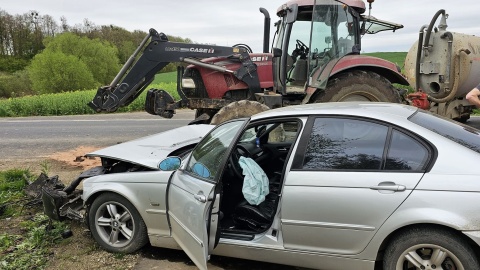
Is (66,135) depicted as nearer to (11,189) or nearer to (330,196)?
(11,189)

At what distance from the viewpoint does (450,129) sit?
3162mm

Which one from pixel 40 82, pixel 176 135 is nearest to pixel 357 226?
pixel 176 135

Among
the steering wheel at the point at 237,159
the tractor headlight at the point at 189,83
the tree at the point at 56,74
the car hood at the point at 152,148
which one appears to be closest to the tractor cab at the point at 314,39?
the tractor headlight at the point at 189,83

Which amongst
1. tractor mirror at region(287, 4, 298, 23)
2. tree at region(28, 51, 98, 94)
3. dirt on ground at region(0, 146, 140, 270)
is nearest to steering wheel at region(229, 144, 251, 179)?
dirt on ground at region(0, 146, 140, 270)

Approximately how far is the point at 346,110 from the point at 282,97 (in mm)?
4529

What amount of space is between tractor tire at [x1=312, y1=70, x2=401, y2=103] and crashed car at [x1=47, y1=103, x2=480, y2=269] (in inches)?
142

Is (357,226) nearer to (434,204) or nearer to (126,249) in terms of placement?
(434,204)

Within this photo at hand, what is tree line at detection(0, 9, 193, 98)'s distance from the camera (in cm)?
4028

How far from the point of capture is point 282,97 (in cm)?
777

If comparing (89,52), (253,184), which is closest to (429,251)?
(253,184)

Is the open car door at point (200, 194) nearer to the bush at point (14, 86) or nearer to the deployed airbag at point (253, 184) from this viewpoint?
the deployed airbag at point (253, 184)

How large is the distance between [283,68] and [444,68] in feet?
13.1

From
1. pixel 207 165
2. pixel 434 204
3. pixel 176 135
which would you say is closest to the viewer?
pixel 434 204

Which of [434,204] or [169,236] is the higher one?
[434,204]
